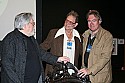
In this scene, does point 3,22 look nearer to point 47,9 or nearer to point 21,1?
point 21,1

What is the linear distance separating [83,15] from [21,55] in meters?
2.85

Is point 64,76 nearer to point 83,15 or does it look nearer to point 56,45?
point 56,45

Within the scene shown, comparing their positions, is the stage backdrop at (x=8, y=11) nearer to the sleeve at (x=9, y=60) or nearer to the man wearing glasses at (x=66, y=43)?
the man wearing glasses at (x=66, y=43)

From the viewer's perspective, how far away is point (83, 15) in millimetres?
4746

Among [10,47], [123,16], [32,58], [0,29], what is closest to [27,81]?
[32,58]

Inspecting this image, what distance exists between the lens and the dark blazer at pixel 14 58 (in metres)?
2.01

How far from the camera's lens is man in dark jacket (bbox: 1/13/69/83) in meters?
2.01

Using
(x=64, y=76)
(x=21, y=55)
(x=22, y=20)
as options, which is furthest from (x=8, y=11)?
(x=64, y=76)

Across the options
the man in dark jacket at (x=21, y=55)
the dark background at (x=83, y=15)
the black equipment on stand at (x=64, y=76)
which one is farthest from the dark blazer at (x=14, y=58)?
the dark background at (x=83, y=15)

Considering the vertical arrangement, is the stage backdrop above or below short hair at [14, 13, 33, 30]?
above

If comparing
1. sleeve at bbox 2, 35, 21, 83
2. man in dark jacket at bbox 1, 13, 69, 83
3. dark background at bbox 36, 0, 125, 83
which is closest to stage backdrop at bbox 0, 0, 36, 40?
dark background at bbox 36, 0, 125, 83

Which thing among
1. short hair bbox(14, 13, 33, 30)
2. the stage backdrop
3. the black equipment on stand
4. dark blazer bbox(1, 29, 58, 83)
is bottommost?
the black equipment on stand

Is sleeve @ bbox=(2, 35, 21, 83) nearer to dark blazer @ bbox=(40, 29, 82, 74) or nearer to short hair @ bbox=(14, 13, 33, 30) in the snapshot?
short hair @ bbox=(14, 13, 33, 30)

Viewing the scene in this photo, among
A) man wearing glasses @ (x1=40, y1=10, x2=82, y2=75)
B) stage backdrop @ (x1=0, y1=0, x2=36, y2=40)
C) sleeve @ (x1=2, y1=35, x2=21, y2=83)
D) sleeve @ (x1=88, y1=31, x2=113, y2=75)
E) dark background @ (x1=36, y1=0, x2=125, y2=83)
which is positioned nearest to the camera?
sleeve @ (x1=2, y1=35, x2=21, y2=83)
